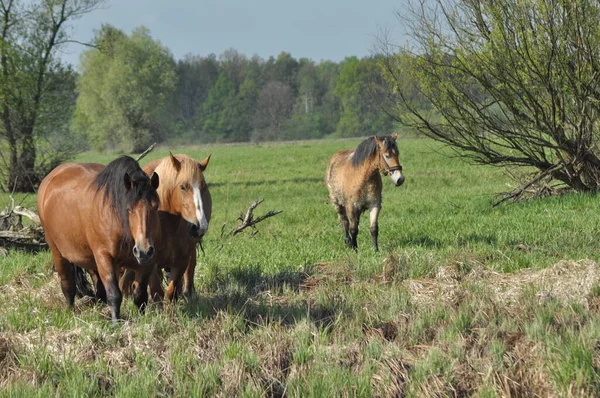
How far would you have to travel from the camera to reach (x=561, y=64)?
1245 cm

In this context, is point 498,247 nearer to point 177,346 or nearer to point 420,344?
point 420,344

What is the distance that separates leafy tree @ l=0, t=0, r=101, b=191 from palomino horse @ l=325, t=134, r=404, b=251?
17.8 metres

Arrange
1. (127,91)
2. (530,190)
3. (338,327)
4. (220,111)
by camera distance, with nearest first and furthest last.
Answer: (338,327) < (530,190) < (127,91) < (220,111)

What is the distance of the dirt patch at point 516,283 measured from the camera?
638 cm

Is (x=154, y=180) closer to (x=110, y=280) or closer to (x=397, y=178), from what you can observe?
(x=110, y=280)

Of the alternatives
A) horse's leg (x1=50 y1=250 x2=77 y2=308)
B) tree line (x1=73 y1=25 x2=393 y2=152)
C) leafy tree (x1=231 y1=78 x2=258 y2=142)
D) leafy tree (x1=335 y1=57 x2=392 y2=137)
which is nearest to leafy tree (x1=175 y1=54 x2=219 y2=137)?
tree line (x1=73 y1=25 x2=393 y2=152)

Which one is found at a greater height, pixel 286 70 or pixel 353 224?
pixel 286 70

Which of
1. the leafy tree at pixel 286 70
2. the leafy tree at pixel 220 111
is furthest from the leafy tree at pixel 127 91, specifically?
the leafy tree at pixel 286 70

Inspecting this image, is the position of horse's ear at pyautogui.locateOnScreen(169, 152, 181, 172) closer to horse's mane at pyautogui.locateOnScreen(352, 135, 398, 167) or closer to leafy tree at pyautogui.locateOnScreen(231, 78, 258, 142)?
horse's mane at pyautogui.locateOnScreen(352, 135, 398, 167)

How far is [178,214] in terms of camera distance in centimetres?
656

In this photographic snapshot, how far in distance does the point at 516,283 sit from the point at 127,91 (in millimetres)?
63152

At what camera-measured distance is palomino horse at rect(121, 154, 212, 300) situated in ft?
20.2

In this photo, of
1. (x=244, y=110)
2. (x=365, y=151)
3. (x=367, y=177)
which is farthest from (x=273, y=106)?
(x=367, y=177)

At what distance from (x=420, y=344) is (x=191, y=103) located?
4314 inches
